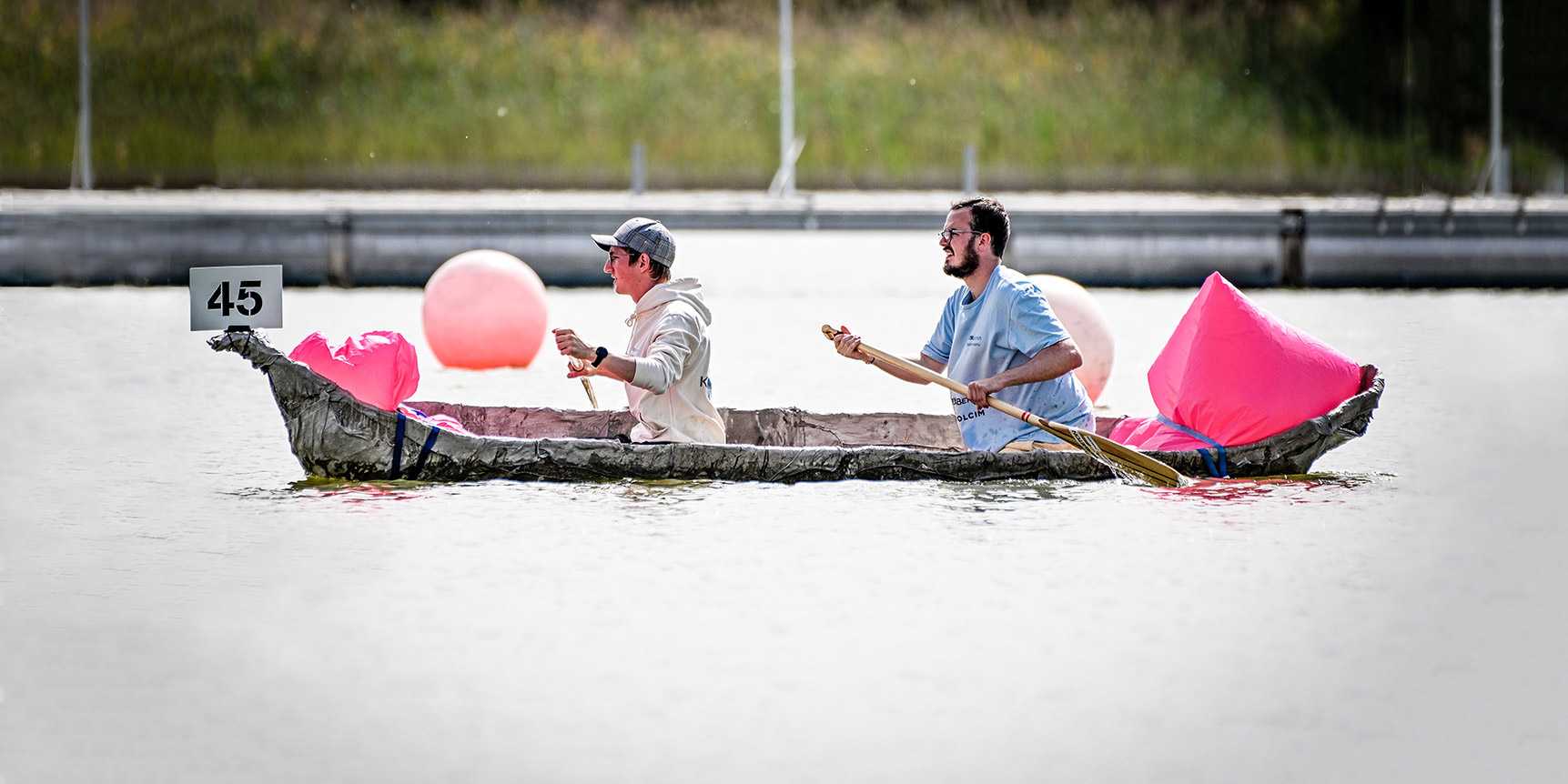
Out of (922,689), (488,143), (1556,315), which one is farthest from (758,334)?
(488,143)

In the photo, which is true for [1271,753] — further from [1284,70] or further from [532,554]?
[1284,70]

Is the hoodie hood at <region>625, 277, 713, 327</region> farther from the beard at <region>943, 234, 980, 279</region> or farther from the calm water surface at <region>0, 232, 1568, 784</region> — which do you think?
the beard at <region>943, 234, 980, 279</region>

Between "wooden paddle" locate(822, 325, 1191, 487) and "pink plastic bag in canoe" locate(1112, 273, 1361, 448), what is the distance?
0.38 meters

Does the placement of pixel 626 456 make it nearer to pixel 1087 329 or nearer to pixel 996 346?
pixel 996 346

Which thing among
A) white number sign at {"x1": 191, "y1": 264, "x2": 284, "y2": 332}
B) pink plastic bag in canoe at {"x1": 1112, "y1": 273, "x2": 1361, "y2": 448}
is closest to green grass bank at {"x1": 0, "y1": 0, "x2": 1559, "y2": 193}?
pink plastic bag in canoe at {"x1": 1112, "y1": 273, "x2": 1361, "y2": 448}

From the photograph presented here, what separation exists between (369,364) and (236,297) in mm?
743

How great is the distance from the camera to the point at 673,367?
352 inches

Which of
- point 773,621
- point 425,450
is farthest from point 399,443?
point 773,621

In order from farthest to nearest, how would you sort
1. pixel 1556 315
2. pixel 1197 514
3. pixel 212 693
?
pixel 1556 315 → pixel 1197 514 → pixel 212 693

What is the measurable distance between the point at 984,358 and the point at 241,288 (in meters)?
2.93

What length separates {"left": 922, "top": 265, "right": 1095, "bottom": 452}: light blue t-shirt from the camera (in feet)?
29.8

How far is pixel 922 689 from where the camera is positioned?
6.08 metres

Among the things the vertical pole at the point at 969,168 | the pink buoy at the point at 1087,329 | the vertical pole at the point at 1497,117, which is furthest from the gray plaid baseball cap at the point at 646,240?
the vertical pole at the point at 969,168

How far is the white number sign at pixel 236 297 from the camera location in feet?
28.5
